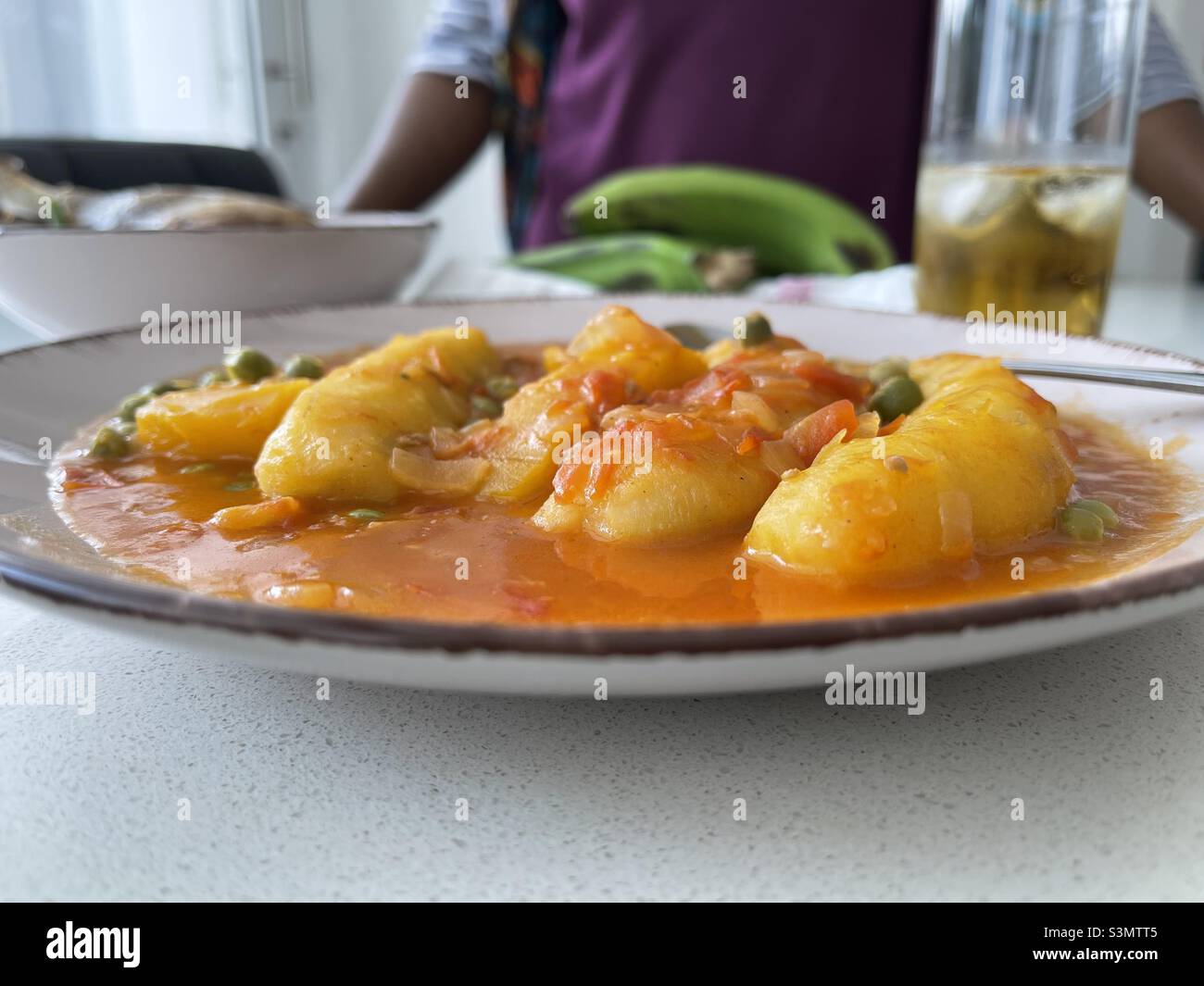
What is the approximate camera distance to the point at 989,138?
235cm

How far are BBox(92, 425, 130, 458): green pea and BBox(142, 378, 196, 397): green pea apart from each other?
0.17 m

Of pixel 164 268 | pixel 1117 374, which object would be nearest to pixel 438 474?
pixel 1117 374

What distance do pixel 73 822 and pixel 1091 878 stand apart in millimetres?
756

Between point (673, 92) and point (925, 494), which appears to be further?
point (673, 92)

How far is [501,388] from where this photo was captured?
175 centimetres

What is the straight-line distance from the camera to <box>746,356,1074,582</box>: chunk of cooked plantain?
104 cm

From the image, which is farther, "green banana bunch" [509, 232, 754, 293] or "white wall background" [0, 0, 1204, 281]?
"white wall background" [0, 0, 1204, 281]

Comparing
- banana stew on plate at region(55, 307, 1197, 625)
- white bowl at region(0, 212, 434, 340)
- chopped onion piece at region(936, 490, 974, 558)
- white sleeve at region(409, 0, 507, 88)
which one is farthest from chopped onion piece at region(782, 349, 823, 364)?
white sleeve at region(409, 0, 507, 88)

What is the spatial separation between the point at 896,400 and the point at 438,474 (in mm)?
639

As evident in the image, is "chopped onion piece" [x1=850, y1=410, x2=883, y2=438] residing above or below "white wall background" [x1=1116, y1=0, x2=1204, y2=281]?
above

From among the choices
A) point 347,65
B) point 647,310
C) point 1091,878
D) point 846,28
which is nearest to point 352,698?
point 1091,878

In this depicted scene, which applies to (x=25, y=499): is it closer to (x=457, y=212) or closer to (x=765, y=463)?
A: (x=765, y=463)

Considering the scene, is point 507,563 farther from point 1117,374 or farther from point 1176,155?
point 1176,155

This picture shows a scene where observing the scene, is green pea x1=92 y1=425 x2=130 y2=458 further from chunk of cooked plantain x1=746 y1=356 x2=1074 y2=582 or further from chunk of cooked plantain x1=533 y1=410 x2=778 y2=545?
chunk of cooked plantain x1=746 y1=356 x2=1074 y2=582
